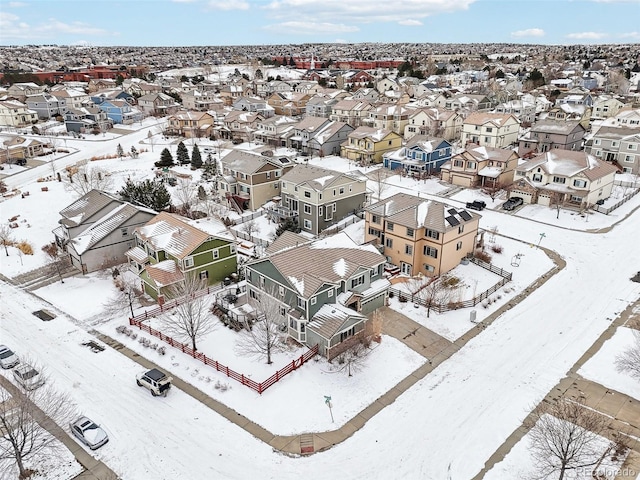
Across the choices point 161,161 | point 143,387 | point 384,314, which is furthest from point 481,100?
point 143,387

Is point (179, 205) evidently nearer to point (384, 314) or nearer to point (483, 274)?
point (384, 314)

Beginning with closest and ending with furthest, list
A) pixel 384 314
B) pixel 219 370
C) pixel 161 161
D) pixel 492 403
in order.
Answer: pixel 492 403, pixel 219 370, pixel 384 314, pixel 161 161

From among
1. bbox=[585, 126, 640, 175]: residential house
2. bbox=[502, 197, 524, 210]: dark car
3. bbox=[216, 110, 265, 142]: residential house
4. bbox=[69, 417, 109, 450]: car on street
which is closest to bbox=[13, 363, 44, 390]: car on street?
bbox=[69, 417, 109, 450]: car on street

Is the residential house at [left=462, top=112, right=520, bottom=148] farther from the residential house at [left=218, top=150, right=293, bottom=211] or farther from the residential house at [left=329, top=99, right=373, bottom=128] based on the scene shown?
the residential house at [left=218, top=150, right=293, bottom=211]

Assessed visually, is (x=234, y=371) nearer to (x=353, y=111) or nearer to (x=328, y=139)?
(x=328, y=139)

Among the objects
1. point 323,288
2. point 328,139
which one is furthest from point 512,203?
point 328,139

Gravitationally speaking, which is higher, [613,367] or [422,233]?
[422,233]
